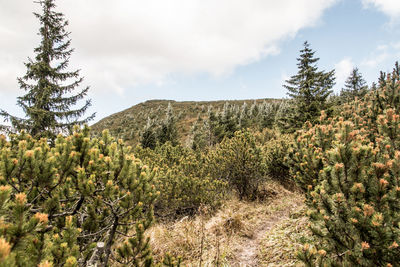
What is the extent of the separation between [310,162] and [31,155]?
392cm

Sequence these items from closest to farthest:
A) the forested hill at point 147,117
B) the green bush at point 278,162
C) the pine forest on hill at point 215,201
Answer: the pine forest on hill at point 215,201, the green bush at point 278,162, the forested hill at point 147,117

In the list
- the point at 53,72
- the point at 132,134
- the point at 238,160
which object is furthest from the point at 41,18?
the point at 132,134

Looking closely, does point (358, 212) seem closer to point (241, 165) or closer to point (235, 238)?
point (235, 238)

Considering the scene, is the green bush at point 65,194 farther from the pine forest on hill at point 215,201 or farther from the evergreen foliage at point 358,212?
the evergreen foliage at point 358,212

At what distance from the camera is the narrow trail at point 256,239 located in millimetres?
3325

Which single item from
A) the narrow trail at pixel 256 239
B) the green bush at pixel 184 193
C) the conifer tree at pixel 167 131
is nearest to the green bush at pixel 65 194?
the narrow trail at pixel 256 239

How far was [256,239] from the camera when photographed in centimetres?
397

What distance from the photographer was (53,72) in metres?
11.5

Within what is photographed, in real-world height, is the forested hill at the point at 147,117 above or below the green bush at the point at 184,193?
above

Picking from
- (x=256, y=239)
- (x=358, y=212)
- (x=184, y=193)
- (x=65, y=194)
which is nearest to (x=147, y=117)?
(x=184, y=193)

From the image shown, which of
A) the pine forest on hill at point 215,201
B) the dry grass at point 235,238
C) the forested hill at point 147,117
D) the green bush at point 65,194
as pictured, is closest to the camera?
the green bush at point 65,194

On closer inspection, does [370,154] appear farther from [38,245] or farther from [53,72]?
[53,72]

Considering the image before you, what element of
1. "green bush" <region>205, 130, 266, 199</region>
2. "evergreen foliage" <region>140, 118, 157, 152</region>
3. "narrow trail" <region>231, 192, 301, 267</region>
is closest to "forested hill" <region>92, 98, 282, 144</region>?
"evergreen foliage" <region>140, 118, 157, 152</region>

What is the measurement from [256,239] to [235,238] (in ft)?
1.42
